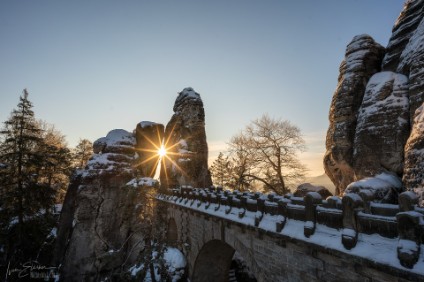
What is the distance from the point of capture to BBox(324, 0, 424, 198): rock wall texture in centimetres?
989

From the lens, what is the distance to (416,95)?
944 centimetres

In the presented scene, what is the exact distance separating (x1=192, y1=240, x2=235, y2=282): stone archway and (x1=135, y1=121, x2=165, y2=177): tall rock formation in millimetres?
14952

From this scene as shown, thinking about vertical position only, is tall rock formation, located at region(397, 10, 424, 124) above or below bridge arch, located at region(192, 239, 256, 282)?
above

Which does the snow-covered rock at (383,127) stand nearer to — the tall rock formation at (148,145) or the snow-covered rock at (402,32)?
the snow-covered rock at (402,32)

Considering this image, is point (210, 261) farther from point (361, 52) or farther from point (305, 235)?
point (361, 52)

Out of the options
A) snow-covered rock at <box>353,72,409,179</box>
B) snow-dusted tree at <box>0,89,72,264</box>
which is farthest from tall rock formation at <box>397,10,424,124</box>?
snow-dusted tree at <box>0,89,72,264</box>

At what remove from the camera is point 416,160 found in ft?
25.1

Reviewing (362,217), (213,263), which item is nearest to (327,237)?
(362,217)

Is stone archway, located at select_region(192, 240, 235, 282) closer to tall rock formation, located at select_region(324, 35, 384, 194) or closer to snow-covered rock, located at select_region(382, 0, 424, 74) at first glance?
tall rock formation, located at select_region(324, 35, 384, 194)

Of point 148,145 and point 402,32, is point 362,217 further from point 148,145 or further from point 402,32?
point 148,145

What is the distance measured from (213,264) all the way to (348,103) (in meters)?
12.1

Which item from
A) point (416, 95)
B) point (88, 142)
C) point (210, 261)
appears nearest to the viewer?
point (416, 95)

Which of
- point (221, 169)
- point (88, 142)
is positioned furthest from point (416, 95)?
point (88, 142)

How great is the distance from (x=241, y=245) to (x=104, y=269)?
13.4 m
